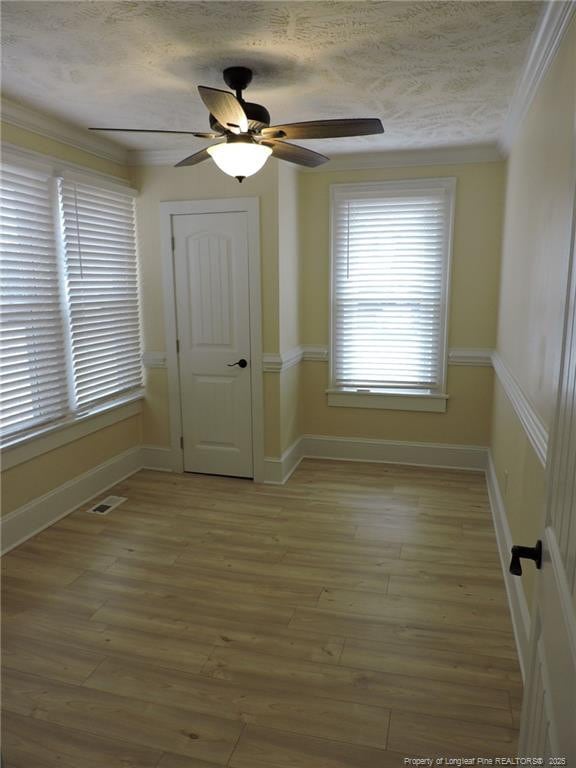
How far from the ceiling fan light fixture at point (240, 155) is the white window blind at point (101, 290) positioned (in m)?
1.56

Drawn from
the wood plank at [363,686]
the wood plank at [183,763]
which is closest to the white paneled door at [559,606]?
the wood plank at [363,686]

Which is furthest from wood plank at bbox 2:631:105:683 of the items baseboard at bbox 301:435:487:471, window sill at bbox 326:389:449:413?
window sill at bbox 326:389:449:413

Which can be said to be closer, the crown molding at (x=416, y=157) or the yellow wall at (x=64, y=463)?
the yellow wall at (x=64, y=463)

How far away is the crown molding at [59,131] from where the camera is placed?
3.01 metres

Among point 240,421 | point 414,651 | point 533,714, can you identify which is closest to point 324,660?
point 414,651

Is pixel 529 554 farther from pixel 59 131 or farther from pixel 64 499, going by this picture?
pixel 59 131

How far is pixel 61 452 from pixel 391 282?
2.92 m

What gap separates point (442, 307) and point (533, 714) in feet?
11.5

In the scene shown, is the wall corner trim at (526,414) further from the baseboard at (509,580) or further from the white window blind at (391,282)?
the white window blind at (391,282)

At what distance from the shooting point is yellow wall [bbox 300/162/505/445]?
163 inches

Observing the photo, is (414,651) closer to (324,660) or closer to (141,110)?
(324,660)

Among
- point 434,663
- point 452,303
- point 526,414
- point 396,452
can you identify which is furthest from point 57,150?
point 434,663

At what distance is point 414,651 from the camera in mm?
2303

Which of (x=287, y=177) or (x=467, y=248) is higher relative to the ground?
(x=287, y=177)
